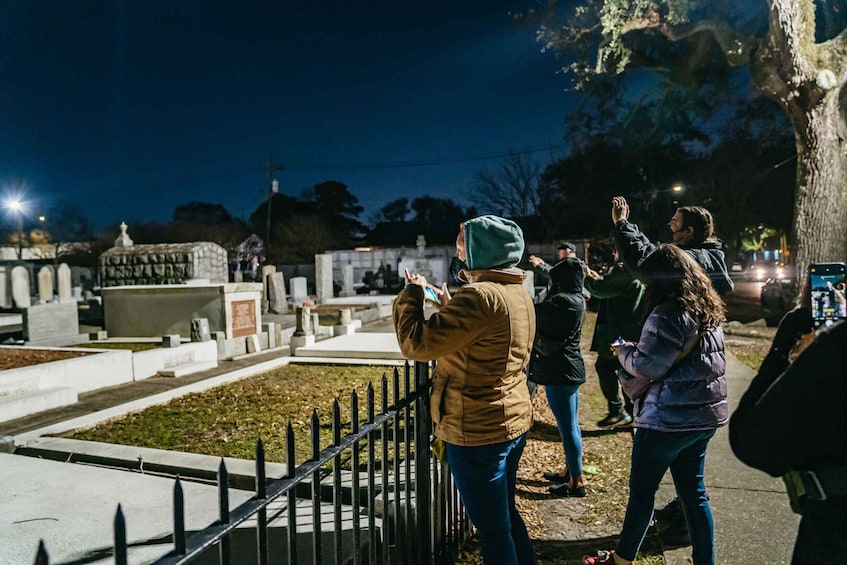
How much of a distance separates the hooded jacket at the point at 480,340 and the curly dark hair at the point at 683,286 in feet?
2.33

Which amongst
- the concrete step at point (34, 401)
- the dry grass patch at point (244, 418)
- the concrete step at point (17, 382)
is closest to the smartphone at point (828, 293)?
the dry grass patch at point (244, 418)

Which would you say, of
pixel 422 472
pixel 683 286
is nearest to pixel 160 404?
pixel 422 472

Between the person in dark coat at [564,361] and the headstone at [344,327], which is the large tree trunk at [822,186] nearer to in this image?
the person in dark coat at [564,361]

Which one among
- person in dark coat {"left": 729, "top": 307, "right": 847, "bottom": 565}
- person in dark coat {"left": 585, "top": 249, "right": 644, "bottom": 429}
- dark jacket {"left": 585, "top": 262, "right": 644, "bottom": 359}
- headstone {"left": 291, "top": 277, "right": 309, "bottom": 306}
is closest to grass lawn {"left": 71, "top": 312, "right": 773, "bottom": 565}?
person in dark coat {"left": 585, "top": 249, "right": 644, "bottom": 429}

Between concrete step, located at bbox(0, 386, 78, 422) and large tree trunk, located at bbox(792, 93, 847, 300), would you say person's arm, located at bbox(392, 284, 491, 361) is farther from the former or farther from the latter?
large tree trunk, located at bbox(792, 93, 847, 300)

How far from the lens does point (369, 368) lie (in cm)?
830

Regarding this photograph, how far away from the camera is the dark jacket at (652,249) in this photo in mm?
3212

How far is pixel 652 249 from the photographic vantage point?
3338 millimetres

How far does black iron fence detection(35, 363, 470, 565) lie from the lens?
4.87ft

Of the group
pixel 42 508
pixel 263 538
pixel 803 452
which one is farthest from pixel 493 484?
pixel 42 508

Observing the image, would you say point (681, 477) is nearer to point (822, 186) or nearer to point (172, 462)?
point (172, 462)

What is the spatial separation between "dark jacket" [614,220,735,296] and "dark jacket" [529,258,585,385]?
2.73 feet

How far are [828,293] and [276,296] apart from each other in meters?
19.1

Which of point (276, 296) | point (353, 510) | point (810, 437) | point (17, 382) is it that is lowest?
point (17, 382)
